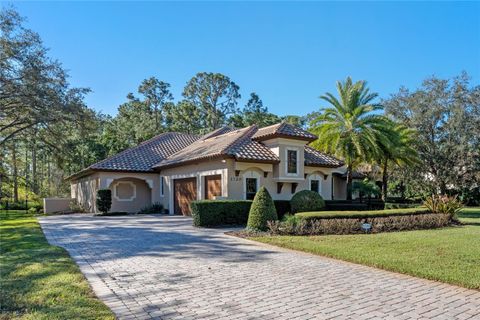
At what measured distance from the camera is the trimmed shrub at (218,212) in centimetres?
1614

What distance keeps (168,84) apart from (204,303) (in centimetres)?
5415

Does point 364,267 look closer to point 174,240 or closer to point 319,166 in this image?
point 174,240

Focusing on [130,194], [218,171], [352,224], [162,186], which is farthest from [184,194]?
[352,224]

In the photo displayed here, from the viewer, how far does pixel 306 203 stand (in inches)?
723

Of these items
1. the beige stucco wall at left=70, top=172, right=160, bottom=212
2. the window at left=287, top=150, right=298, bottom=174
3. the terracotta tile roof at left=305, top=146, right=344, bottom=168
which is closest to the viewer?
the window at left=287, top=150, right=298, bottom=174

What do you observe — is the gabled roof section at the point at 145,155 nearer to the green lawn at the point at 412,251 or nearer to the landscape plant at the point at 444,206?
the green lawn at the point at 412,251

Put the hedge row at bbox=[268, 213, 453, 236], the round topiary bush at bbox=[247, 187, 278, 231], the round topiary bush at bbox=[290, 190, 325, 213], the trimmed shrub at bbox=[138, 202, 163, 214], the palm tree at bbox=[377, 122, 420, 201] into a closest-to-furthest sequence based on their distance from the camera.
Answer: the hedge row at bbox=[268, 213, 453, 236] < the round topiary bush at bbox=[247, 187, 278, 231] < the round topiary bush at bbox=[290, 190, 325, 213] < the palm tree at bbox=[377, 122, 420, 201] < the trimmed shrub at bbox=[138, 202, 163, 214]

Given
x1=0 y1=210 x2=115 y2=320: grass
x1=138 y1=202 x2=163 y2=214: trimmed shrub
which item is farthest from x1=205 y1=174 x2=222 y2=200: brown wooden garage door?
x1=0 y1=210 x2=115 y2=320: grass

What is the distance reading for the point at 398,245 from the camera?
36.1 ft

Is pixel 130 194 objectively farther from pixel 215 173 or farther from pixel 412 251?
pixel 412 251

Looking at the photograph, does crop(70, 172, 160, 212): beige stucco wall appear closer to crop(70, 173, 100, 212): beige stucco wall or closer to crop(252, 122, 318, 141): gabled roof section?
crop(70, 173, 100, 212): beige stucco wall

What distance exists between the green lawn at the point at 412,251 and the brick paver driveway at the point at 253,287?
0.44 meters

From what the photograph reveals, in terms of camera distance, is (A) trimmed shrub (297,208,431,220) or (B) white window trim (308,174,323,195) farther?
(B) white window trim (308,174,323,195)

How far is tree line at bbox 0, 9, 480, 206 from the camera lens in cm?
2003
